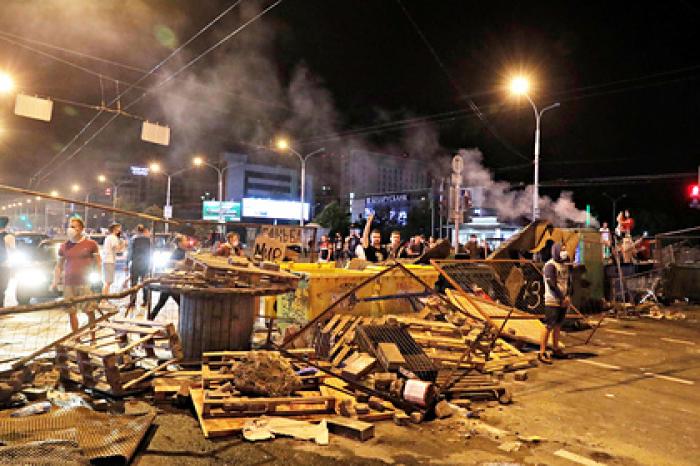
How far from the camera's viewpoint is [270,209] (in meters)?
81.9

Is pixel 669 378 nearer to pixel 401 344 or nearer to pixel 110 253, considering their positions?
pixel 401 344

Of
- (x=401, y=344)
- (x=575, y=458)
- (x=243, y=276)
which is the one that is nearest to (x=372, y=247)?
(x=401, y=344)

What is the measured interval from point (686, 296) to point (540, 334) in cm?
1154

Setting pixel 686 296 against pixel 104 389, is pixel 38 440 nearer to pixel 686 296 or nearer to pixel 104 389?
pixel 104 389

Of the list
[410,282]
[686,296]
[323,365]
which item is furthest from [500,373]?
[686,296]

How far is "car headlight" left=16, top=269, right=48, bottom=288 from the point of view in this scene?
11422 millimetres

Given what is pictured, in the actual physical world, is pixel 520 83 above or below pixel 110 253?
above

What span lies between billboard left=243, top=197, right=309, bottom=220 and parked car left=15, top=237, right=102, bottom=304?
68480 millimetres

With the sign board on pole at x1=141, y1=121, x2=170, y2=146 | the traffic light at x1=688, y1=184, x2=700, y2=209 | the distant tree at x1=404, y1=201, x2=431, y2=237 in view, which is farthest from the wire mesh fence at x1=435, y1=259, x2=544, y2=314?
the distant tree at x1=404, y1=201, x2=431, y2=237

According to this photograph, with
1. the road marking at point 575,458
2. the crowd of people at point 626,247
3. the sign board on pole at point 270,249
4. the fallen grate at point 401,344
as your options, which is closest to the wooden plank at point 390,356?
the fallen grate at point 401,344

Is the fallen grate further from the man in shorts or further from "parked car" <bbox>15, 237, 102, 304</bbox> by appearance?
"parked car" <bbox>15, 237, 102, 304</bbox>

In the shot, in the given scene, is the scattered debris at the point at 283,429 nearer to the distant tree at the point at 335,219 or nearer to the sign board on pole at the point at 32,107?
the sign board on pole at the point at 32,107

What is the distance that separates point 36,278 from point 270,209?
70.7 metres

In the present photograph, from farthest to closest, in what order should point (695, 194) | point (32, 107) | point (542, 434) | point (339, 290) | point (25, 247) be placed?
1. point (695, 194)
2. point (32, 107)
3. point (25, 247)
4. point (339, 290)
5. point (542, 434)
